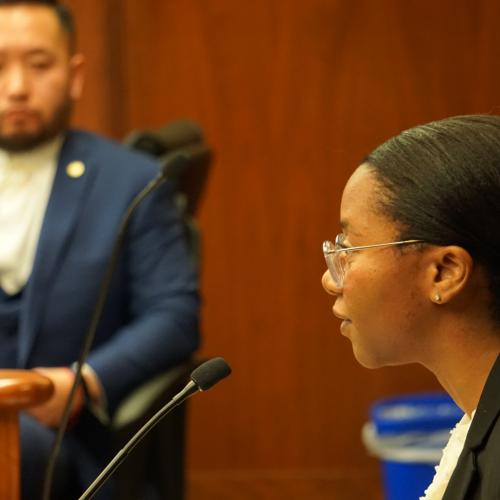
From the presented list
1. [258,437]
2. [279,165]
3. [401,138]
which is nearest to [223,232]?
[279,165]

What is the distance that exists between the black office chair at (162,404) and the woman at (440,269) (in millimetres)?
667

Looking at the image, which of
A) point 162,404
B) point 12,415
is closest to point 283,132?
point 162,404

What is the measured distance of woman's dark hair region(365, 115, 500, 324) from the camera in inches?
52.8

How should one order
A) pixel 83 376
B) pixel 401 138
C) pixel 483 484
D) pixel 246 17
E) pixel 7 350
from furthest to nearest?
1. pixel 246 17
2. pixel 7 350
3. pixel 83 376
4. pixel 401 138
5. pixel 483 484

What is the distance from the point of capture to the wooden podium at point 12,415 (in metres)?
1.89

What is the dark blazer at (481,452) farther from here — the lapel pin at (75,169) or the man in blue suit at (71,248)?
the lapel pin at (75,169)

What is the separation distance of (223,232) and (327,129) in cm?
46

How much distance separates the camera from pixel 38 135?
2.69m

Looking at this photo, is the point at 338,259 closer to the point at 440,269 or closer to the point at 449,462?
the point at 440,269

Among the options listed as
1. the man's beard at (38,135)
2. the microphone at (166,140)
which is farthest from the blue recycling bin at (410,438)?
the man's beard at (38,135)

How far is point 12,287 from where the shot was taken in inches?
102

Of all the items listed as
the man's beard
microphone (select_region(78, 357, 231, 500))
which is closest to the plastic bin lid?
the man's beard

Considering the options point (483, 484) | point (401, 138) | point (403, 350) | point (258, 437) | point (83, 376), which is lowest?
point (258, 437)

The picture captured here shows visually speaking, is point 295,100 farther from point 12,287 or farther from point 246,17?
point 12,287
